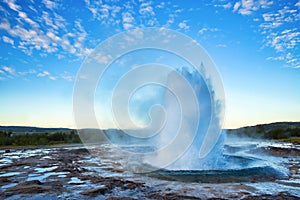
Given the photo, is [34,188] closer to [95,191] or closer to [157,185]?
[95,191]

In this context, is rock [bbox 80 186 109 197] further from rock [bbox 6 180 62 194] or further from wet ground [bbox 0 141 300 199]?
rock [bbox 6 180 62 194]

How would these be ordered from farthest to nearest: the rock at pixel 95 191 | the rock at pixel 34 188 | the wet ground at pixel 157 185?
the rock at pixel 34 188
the rock at pixel 95 191
the wet ground at pixel 157 185

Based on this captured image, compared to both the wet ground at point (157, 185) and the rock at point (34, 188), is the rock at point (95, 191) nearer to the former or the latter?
the wet ground at point (157, 185)

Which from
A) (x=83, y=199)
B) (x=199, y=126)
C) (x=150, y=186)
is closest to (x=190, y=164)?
(x=199, y=126)

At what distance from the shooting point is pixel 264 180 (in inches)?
500

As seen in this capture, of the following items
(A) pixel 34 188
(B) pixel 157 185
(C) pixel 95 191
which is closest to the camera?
(C) pixel 95 191

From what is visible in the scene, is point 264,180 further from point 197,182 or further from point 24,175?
Result: point 24,175

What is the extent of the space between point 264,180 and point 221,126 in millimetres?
6717

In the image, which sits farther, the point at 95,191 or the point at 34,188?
Result: the point at 34,188

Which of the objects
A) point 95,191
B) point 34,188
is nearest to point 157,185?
point 95,191

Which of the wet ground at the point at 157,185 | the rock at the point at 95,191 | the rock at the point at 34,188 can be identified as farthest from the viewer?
the rock at the point at 34,188

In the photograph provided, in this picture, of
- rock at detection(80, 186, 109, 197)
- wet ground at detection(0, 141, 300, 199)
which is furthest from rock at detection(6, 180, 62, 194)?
rock at detection(80, 186, 109, 197)

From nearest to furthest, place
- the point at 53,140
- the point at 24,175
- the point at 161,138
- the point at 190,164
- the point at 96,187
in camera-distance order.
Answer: the point at 96,187 → the point at 24,175 → the point at 190,164 → the point at 161,138 → the point at 53,140

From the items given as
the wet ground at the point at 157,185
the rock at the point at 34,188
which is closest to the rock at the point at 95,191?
the wet ground at the point at 157,185
